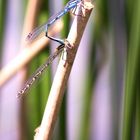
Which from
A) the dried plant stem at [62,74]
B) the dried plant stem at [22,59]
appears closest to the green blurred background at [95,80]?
the dried plant stem at [22,59]

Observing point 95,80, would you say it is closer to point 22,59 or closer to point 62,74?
point 22,59

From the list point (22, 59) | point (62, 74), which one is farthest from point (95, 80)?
point (62, 74)

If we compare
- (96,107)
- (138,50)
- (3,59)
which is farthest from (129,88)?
(3,59)

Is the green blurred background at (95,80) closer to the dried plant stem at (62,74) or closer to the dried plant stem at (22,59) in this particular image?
the dried plant stem at (22,59)

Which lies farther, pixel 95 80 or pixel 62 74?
pixel 95 80

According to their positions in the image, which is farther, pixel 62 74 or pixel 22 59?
pixel 22 59

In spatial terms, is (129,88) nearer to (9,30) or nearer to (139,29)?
(139,29)
